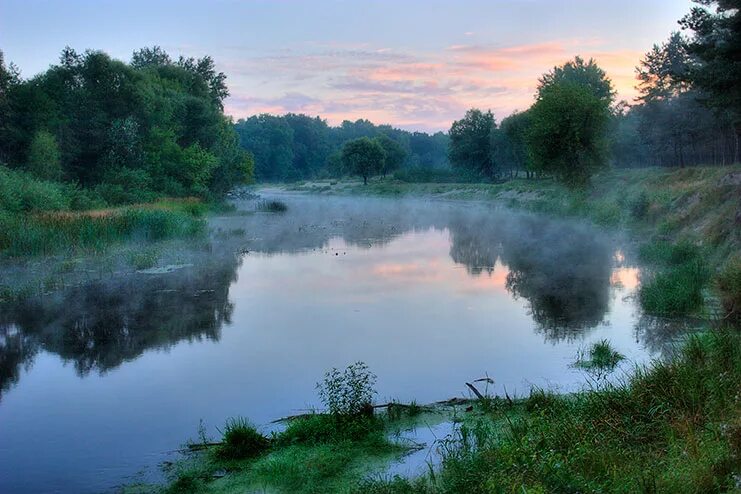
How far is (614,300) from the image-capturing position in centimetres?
1772

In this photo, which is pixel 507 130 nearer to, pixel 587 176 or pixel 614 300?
pixel 587 176

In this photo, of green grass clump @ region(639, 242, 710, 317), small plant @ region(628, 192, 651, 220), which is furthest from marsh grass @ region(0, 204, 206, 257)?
small plant @ region(628, 192, 651, 220)

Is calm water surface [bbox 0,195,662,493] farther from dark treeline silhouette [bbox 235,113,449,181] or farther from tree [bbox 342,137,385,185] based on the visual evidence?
dark treeline silhouette [bbox 235,113,449,181]

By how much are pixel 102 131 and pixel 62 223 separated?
2157 centimetres

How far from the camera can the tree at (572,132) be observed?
4434 cm

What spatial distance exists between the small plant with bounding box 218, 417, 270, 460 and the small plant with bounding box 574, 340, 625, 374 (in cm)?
619

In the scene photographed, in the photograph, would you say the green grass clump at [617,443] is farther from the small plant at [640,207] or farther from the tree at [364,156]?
the tree at [364,156]

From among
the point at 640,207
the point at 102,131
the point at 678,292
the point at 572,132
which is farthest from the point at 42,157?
the point at 678,292

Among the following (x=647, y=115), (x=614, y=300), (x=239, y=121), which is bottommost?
(x=614, y=300)

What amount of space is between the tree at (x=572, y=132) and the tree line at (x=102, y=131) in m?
24.8

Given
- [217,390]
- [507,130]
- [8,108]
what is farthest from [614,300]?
[507,130]

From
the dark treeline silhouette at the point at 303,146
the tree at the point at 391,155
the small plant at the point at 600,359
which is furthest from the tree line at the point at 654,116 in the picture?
the dark treeline silhouette at the point at 303,146

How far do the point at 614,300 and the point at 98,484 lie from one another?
46.4ft

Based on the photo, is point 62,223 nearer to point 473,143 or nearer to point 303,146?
point 473,143
